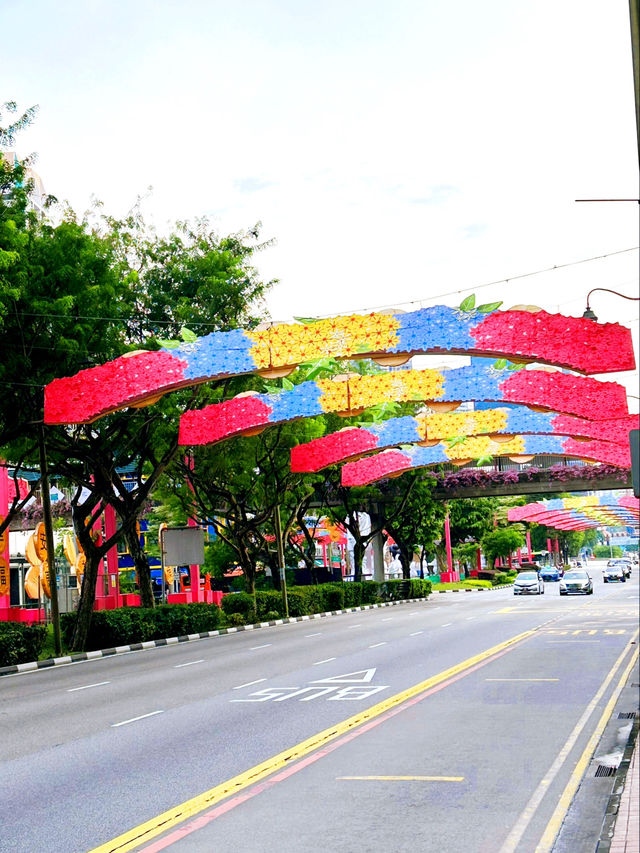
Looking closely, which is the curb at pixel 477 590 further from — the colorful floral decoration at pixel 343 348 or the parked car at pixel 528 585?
the colorful floral decoration at pixel 343 348

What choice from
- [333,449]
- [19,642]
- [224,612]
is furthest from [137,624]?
[224,612]

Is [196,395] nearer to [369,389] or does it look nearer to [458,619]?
[369,389]

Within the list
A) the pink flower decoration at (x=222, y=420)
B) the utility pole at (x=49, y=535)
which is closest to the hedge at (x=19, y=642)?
the utility pole at (x=49, y=535)

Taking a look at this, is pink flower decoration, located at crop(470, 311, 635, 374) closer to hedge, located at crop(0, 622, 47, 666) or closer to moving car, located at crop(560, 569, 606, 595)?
hedge, located at crop(0, 622, 47, 666)

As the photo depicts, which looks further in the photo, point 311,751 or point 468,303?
point 468,303

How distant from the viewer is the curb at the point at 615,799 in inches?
277

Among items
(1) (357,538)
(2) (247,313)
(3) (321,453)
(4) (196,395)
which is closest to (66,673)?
(4) (196,395)

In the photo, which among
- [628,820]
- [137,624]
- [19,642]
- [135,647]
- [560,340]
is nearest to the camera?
[628,820]

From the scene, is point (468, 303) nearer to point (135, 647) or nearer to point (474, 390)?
point (474, 390)

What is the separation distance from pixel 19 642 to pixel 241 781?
16.7 m

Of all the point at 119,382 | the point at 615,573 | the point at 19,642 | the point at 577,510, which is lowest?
the point at 615,573

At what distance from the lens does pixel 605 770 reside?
9820mm

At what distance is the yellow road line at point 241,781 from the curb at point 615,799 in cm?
325

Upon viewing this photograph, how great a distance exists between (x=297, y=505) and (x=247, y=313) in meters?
16.0
